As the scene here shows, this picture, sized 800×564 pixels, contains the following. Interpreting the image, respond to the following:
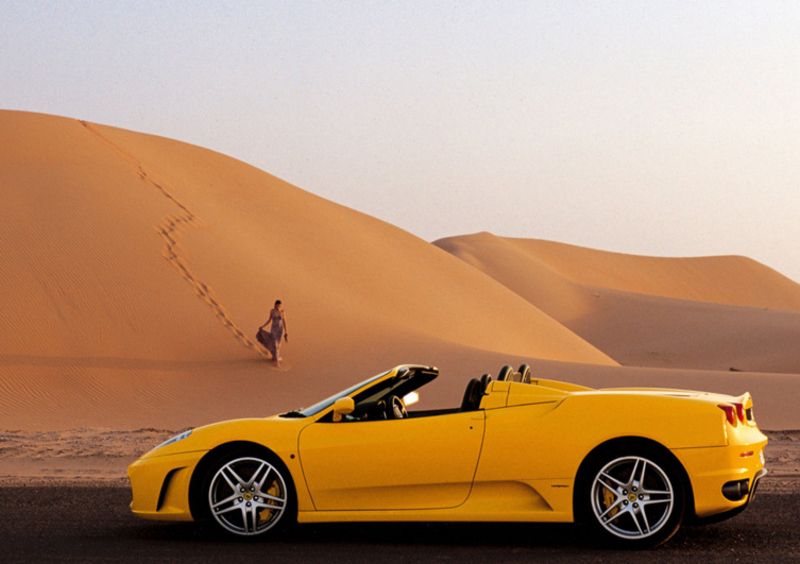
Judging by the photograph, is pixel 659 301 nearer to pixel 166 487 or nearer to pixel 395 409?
pixel 395 409

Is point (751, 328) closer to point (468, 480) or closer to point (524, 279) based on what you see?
point (524, 279)

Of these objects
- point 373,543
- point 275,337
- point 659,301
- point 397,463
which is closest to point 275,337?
point 275,337

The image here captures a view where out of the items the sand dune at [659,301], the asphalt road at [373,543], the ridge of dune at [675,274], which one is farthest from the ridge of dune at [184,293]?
the ridge of dune at [675,274]

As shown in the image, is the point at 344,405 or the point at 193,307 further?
the point at 193,307

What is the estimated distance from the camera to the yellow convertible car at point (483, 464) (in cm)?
598

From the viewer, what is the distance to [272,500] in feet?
20.9

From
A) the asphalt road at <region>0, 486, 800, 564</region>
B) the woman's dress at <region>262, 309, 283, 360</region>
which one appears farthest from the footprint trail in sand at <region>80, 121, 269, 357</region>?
the asphalt road at <region>0, 486, 800, 564</region>

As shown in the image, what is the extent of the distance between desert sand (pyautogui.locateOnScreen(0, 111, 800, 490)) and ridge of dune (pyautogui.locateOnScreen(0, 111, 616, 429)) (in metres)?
→ 0.07

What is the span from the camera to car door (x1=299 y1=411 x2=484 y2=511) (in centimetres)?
619

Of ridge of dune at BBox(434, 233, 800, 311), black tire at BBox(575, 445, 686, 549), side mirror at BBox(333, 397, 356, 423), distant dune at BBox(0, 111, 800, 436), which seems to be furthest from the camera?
ridge of dune at BBox(434, 233, 800, 311)

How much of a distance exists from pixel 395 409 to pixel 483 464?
80cm

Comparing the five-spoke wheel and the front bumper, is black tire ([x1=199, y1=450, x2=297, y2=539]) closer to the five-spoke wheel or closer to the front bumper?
the front bumper

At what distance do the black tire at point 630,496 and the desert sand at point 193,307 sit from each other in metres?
7.12

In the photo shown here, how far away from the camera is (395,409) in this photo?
6.61 metres
